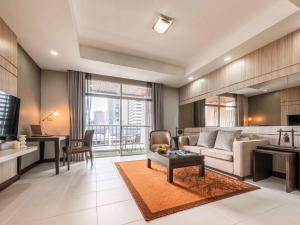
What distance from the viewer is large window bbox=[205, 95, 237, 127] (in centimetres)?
385

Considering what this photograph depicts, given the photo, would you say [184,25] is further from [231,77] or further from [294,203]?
[294,203]

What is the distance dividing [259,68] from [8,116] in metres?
4.53

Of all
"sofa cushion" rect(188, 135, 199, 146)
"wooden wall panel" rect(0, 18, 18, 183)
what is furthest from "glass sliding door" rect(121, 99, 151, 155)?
"wooden wall panel" rect(0, 18, 18, 183)

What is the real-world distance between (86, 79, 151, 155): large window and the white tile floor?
8.55ft

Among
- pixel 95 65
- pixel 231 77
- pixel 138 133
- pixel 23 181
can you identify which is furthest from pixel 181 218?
pixel 138 133

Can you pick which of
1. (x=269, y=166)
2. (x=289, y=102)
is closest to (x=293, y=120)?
(x=289, y=102)

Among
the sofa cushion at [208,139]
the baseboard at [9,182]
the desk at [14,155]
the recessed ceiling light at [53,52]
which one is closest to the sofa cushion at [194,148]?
the sofa cushion at [208,139]

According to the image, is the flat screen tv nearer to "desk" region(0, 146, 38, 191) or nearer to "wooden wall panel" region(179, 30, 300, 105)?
"desk" region(0, 146, 38, 191)

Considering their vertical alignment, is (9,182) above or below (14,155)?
below

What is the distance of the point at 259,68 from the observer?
3.07m

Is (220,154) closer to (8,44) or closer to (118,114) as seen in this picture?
(118,114)

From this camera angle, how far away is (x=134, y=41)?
3404 millimetres

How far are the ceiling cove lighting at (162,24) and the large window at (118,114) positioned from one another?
8.70 feet

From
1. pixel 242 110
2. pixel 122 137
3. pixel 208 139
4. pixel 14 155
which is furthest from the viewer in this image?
pixel 122 137
